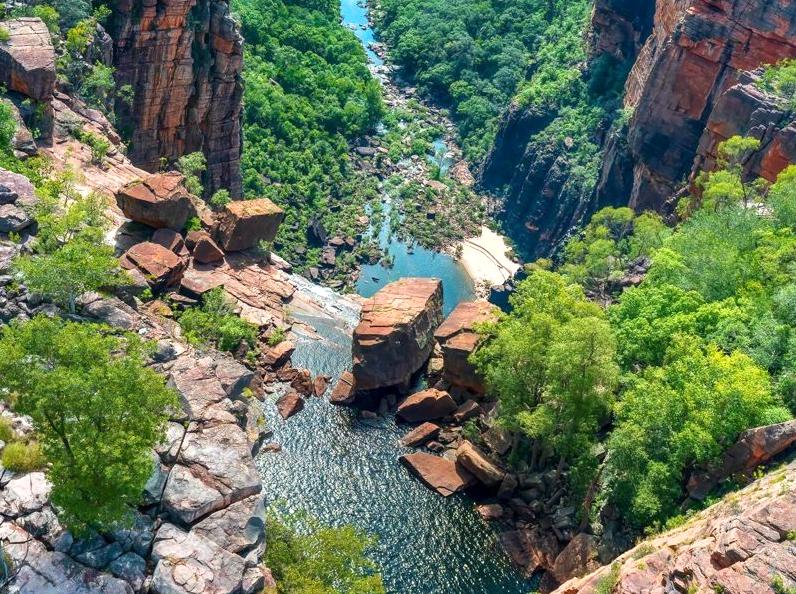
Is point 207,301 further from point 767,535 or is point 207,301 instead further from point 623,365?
point 767,535

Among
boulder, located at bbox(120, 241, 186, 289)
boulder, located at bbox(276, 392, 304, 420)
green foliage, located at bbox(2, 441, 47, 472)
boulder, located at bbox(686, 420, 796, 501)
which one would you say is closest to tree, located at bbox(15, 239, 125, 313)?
green foliage, located at bbox(2, 441, 47, 472)

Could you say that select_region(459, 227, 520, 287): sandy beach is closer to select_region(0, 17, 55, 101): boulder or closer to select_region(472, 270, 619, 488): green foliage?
select_region(472, 270, 619, 488): green foliage

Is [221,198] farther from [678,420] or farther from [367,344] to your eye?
[678,420]

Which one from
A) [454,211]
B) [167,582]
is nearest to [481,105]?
[454,211]

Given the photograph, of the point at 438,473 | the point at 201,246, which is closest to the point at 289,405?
the point at 438,473

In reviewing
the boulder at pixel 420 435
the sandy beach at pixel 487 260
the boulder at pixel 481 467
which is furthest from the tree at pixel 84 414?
the sandy beach at pixel 487 260

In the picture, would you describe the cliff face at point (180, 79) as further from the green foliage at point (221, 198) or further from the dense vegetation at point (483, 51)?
the dense vegetation at point (483, 51)
